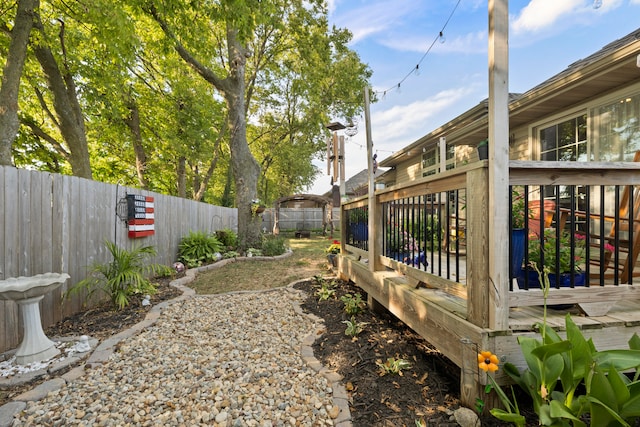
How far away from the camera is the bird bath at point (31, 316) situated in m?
2.03

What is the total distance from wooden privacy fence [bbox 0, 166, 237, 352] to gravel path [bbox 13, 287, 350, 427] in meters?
1.02

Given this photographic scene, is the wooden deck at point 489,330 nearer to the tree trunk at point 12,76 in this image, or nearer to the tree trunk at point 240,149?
the tree trunk at point 240,149

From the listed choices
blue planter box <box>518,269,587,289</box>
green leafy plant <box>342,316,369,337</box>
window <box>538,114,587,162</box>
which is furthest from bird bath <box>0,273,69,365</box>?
window <box>538,114,587,162</box>

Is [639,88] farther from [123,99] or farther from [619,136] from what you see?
[123,99]

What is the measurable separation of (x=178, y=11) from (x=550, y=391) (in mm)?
6947

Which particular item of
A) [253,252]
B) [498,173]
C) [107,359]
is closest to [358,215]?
[498,173]

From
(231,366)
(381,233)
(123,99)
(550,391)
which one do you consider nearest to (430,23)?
(381,233)

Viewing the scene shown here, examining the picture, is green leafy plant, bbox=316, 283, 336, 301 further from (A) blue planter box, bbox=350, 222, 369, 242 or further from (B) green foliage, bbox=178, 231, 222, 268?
(B) green foliage, bbox=178, 231, 222, 268

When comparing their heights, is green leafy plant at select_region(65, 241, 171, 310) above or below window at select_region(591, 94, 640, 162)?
below

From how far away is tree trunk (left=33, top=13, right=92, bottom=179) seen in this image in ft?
19.2

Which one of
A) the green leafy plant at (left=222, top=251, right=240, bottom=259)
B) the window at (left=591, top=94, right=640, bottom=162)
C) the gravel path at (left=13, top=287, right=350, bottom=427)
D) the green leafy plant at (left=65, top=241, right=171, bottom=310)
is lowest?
the gravel path at (left=13, top=287, right=350, bottom=427)

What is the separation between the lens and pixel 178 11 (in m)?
5.11

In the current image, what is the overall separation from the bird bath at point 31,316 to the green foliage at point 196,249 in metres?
3.52

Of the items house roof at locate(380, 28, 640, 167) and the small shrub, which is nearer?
house roof at locate(380, 28, 640, 167)
